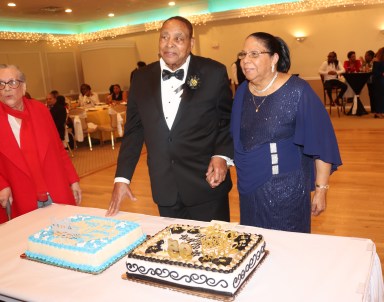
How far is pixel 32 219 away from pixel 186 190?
0.83 m

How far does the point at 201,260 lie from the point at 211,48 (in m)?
13.1

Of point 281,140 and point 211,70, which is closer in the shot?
point 281,140

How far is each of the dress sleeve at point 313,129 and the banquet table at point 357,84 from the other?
346 inches

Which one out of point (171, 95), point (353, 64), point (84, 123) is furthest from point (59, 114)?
point (353, 64)

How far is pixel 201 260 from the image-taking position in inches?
53.5

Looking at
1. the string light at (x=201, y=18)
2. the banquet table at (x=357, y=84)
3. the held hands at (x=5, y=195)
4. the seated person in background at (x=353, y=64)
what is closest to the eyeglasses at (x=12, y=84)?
the held hands at (x=5, y=195)

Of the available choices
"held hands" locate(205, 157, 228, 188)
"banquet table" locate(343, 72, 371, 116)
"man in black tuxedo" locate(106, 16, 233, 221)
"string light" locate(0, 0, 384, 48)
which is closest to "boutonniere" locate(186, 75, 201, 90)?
"man in black tuxedo" locate(106, 16, 233, 221)

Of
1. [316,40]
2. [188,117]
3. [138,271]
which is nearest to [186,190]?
[188,117]

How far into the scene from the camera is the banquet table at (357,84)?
33.1 feet

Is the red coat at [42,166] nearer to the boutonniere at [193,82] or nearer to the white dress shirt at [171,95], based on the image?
the white dress shirt at [171,95]

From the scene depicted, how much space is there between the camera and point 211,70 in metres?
2.23

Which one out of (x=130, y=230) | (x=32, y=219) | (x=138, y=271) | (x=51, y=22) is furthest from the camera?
(x=51, y=22)

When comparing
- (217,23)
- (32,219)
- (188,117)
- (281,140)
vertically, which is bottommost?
(32,219)

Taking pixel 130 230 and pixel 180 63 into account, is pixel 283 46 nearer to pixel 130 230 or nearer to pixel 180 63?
pixel 180 63
